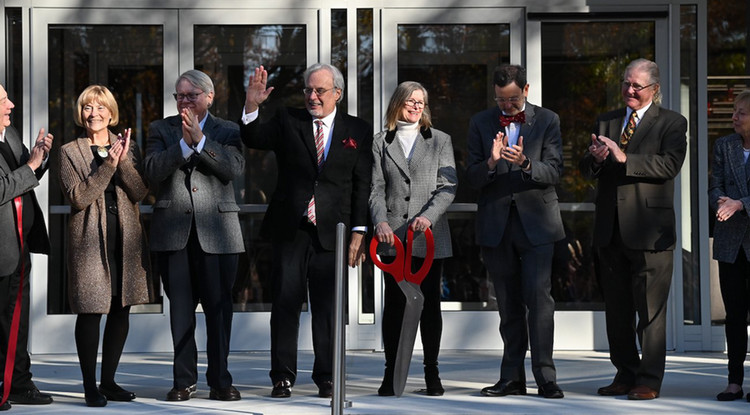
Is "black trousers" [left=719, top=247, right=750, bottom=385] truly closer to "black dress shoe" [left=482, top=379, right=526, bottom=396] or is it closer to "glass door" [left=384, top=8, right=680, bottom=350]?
"black dress shoe" [left=482, top=379, right=526, bottom=396]

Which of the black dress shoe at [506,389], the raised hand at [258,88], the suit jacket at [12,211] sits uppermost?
the raised hand at [258,88]

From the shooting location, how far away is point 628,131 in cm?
681

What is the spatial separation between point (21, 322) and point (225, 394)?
119cm

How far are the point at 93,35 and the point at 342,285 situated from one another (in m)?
Result: 4.11

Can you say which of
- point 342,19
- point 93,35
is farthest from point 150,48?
point 342,19

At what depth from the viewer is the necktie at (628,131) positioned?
6797 millimetres

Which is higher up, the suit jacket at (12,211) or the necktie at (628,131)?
the necktie at (628,131)

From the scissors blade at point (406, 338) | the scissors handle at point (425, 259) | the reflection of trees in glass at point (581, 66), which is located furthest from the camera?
the reflection of trees in glass at point (581, 66)


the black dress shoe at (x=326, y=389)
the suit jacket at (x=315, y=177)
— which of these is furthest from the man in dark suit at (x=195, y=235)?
the black dress shoe at (x=326, y=389)

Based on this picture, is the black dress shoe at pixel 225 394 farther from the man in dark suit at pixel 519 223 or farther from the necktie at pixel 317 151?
the man in dark suit at pixel 519 223

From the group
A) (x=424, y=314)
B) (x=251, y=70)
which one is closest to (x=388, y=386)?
(x=424, y=314)

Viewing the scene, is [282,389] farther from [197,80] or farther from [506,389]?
[197,80]

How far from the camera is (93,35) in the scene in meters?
9.05

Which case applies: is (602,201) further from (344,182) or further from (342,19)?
(342,19)
